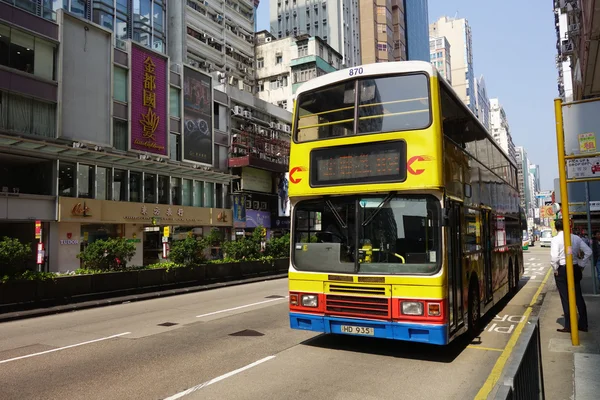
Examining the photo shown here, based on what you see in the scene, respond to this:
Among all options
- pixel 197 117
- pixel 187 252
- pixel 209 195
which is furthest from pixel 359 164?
pixel 209 195

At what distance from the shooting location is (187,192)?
1438 inches

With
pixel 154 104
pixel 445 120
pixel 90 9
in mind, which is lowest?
pixel 445 120

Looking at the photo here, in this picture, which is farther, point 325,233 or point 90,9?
point 90,9

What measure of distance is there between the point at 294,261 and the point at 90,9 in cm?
3686

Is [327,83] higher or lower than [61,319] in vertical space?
higher

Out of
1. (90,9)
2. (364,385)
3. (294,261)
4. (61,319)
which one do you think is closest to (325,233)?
(294,261)

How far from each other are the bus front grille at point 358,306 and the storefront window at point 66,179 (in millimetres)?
23925

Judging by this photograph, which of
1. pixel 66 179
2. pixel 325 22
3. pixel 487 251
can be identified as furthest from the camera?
pixel 325 22

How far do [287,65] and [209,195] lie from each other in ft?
96.6

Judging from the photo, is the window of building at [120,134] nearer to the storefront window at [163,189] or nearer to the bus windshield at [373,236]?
the storefront window at [163,189]

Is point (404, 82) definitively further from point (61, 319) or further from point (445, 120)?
point (61, 319)

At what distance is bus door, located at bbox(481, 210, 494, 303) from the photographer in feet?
33.3

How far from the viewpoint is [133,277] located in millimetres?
16750

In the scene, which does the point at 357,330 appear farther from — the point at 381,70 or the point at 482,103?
the point at 482,103
